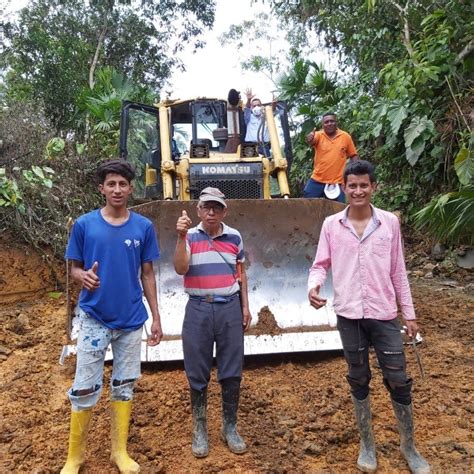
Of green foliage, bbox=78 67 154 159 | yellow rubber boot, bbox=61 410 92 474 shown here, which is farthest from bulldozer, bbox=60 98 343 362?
green foliage, bbox=78 67 154 159

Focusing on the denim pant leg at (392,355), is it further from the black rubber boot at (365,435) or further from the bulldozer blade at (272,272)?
the bulldozer blade at (272,272)

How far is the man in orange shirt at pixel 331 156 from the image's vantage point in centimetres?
631

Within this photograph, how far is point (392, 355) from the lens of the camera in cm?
269

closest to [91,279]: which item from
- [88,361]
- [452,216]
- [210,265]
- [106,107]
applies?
[88,361]

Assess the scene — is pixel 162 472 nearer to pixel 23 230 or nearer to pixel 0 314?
pixel 0 314

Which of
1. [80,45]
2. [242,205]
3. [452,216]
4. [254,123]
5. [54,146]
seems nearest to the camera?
[452,216]

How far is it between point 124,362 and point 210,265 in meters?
0.72

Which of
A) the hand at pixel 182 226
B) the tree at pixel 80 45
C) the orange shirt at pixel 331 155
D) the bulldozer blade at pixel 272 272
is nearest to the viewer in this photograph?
the hand at pixel 182 226

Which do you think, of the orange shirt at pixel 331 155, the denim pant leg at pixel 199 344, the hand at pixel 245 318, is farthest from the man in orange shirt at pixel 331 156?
the denim pant leg at pixel 199 344

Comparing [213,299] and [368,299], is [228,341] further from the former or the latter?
[368,299]

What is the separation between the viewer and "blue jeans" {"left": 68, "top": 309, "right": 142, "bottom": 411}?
2666 millimetres

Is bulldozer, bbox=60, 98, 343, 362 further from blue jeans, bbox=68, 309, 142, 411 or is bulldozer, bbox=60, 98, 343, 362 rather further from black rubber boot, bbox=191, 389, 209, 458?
blue jeans, bbox=68, 309, 142, 411

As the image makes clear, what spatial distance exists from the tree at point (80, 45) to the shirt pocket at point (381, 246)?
10647 millimetres

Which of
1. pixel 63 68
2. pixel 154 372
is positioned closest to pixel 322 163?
pixel 154 372
